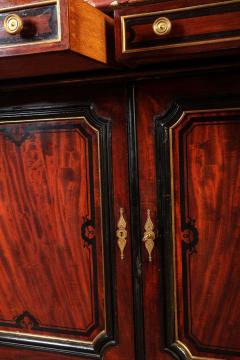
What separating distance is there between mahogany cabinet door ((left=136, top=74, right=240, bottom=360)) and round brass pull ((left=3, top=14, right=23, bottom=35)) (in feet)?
0.79

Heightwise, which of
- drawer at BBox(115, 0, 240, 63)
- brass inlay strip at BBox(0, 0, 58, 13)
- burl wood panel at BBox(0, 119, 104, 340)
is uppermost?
brass inlay strip at BBox(0, 0, 58, 13)

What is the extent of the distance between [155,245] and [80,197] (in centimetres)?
16

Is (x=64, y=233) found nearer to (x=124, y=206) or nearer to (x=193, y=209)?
(x=124, y=206)

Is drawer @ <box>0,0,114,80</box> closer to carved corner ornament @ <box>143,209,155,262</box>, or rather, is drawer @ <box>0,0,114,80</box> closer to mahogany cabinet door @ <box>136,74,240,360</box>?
mahogany cabinet door @ <box>136,74,240,360</box>

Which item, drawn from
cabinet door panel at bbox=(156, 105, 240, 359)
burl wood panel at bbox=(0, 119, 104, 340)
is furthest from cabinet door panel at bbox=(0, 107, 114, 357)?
cabinet door panel at bbox=(156, 105, 240, 359)

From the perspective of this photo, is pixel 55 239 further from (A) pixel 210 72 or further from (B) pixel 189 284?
(A) pixel 210 72

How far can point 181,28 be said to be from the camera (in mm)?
631

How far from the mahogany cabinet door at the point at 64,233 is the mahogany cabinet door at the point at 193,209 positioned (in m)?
0.05

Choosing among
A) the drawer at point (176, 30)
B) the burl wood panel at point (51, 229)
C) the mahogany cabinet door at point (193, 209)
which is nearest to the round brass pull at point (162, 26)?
the drawer at point (176, 30)

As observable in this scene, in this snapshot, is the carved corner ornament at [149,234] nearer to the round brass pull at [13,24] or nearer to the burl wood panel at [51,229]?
the burl wood panel at [51,229]

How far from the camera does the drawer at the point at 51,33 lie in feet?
1.95

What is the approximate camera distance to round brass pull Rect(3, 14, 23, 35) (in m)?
0.61

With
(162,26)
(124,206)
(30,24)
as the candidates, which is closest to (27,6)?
(30,24)

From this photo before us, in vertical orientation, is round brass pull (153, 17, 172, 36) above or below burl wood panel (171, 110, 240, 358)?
above
